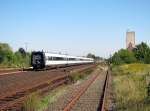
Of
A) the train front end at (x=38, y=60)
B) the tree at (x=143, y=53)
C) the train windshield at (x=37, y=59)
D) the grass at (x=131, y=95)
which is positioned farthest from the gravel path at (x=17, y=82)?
the tree at (x=143, y=53)

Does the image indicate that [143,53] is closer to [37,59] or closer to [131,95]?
[37,59]

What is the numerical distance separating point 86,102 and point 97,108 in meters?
2.36

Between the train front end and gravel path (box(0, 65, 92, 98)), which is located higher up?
the train front end

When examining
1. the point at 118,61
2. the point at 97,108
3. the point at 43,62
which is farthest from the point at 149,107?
the point at 118,61

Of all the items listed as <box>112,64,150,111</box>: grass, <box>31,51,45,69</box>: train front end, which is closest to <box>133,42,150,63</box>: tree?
<box>31,51,45,69</box>: train front end

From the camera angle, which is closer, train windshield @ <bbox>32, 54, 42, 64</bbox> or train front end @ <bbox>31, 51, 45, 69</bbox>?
train front end @ <bbox>31, 51, 45, 69</bbox>

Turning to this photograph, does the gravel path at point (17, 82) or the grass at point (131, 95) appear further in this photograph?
the gravel path at point (17, 82)

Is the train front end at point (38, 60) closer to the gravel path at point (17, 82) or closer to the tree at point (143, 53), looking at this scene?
the gravel path at point (17, 82)

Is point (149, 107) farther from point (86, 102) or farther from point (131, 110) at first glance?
point (86, 102)

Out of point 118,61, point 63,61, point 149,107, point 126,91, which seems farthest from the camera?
point 118,61

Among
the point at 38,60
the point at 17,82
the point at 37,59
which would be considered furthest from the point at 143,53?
the point at 17,82

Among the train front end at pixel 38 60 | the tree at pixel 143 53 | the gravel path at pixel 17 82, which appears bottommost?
the gravel path at pixel 17 82

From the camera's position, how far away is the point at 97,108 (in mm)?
16719

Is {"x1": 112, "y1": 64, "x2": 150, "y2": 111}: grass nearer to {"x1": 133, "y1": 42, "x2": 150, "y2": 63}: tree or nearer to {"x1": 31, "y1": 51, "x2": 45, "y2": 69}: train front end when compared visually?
{"x1": 31, "y1": 51, "x2": 45, "y2": 69}: train front end
